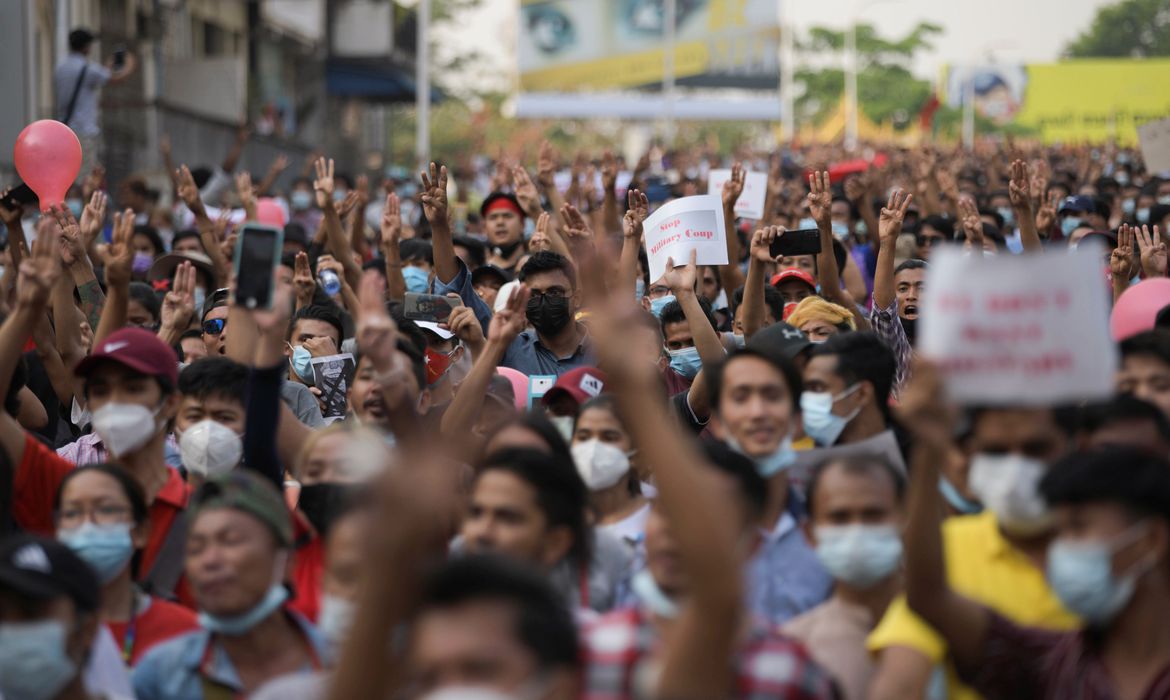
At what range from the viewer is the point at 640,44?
176ft

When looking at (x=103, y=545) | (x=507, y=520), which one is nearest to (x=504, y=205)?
(x=103, y=545)

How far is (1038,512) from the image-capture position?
4109mm

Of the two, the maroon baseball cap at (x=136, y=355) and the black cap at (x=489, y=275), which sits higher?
the black cap at (x=489, y=275)

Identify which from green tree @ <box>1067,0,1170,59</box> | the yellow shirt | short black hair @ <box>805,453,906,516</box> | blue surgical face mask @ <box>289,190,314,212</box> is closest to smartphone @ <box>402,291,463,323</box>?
→ short black hair @ <box>805,453,906,516</box>

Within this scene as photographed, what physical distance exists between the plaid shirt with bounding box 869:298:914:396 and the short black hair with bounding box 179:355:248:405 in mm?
2962

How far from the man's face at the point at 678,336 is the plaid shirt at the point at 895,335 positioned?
837 mm

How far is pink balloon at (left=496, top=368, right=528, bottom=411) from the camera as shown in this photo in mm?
7051

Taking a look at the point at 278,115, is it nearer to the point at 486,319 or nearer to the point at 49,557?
the point at 486,319

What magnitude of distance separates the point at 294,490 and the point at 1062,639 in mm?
2738

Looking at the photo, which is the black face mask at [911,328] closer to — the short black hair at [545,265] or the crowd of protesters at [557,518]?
the crowd of protesters at [557,518]

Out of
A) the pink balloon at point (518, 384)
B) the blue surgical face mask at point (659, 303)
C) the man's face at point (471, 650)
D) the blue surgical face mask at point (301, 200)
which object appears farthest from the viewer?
the blue surgical face mask at point (301, 200)

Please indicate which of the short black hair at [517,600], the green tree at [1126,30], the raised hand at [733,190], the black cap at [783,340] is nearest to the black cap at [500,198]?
the raised hand at [733,190]

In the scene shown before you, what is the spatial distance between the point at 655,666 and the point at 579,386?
9.24ft

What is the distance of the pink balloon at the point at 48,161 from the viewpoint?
349 inches
